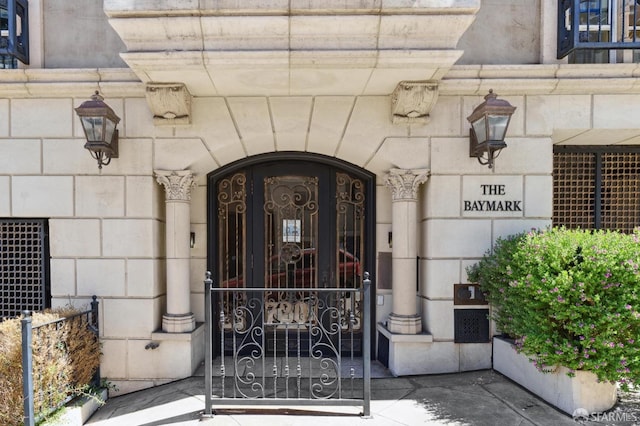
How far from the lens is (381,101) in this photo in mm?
5512

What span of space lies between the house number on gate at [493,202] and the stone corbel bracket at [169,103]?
13.3ft

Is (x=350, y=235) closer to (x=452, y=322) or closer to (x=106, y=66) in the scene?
(x=452, y=322)

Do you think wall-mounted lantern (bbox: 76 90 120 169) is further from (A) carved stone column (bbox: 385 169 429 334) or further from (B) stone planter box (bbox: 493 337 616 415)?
(B) stone planter box (bbox: 493 337 616 415)

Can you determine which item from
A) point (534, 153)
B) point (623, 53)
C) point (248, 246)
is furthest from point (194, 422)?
point (623, 53)

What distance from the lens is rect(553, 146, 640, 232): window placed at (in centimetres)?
613

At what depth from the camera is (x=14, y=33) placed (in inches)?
205

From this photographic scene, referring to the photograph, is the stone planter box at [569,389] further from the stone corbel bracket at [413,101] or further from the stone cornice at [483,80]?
the stone cornice at [483,80]

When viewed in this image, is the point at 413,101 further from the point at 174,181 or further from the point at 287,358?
the point at 287,358

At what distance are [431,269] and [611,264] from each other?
6.91ft

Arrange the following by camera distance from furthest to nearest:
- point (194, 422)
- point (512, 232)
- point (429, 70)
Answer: point (512, 232) → point (429, 70) → point (194, 422)

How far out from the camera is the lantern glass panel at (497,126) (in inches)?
189

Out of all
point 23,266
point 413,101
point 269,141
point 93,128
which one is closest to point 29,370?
point 23,266

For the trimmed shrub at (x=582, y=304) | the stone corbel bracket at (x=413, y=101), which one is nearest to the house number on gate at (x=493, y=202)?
the trimmed shrub at (x=582, y=304)

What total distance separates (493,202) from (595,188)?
197cm
